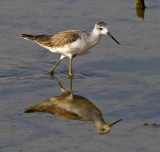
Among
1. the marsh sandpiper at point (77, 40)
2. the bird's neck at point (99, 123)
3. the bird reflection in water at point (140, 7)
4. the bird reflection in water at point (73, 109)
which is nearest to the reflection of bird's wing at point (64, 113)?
the bird reflection in water at point (73, 109)

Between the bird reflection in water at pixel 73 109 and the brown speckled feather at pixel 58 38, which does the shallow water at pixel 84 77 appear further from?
the brown speckled feather at pixel 58 38

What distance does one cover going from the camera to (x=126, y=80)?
1068 cm

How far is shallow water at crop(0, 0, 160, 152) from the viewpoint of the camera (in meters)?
8.11

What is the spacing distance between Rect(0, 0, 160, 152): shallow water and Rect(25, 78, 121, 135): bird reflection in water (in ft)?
0.44

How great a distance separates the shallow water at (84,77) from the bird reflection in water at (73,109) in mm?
134

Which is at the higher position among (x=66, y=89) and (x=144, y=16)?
(x=144, y=16)

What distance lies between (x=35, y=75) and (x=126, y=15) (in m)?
4.58

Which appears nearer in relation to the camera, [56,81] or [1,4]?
[56,81]

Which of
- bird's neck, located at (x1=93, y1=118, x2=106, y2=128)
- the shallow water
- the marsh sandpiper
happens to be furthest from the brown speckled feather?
bird's neck, located at (x1=93, y1=118, x2=106, y2=128)

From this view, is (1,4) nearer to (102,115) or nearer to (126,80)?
(126,80)

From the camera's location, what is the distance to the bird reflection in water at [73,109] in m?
8.76

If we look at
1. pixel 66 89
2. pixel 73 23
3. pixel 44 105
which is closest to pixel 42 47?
pixel 73 23

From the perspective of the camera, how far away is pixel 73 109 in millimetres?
9438

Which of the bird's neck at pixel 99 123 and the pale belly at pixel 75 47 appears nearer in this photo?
the bird's neck at pixel 99 123
